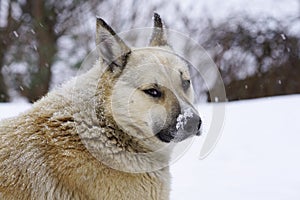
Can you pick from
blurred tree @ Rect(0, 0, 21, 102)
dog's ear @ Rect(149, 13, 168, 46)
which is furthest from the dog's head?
blurred tree @ Rect(0, 0, 21, 102)

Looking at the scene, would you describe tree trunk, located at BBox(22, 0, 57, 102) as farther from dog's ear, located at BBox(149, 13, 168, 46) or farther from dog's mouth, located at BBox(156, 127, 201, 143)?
dog's mouth, located at BBox(156, 127, 201, 143)

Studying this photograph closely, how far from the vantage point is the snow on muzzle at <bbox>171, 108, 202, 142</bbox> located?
2754mm

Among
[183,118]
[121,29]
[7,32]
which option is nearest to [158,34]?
[183,118]

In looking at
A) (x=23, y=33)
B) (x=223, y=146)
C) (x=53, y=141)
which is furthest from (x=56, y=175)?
(x=23, y=33)

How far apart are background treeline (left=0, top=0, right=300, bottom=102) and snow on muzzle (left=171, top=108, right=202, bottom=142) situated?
8.55 meters

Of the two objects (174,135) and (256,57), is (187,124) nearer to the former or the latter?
(174,135)

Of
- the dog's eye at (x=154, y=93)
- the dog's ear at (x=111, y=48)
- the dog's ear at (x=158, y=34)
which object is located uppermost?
the dog's ear at (x=158, y=34)

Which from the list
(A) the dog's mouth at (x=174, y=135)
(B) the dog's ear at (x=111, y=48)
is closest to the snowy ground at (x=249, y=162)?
(A) the dog's mouth at (x=174, y=135)

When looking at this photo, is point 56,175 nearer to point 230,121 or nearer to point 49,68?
point 230,121

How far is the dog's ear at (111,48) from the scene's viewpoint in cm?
279

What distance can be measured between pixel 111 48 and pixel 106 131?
51 centimetres

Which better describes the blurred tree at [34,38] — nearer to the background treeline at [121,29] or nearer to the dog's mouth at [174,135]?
the background treeline at [121,29]

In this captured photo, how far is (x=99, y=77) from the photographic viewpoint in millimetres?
2871

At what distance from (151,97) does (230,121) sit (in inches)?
147
